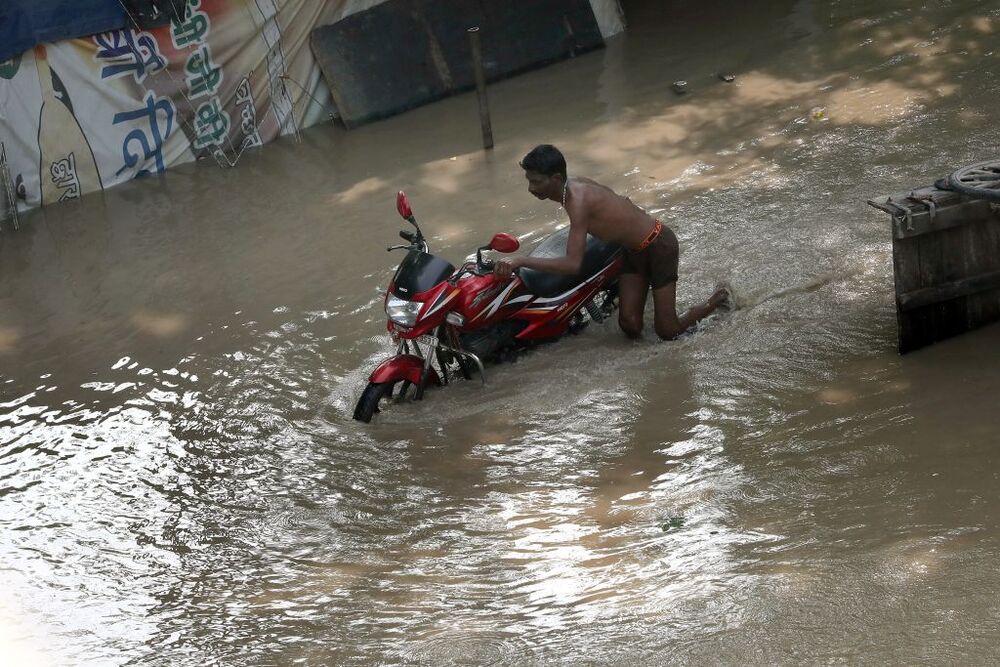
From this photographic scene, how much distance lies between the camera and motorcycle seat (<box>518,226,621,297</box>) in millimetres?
6195

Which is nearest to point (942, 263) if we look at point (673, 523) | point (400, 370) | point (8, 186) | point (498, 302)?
point (673, 523)

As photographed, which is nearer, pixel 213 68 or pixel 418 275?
pixel 418 275

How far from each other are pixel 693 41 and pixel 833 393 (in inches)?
328

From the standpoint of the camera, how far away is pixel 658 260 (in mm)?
6309

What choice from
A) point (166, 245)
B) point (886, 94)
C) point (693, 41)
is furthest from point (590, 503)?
point (693, 41)

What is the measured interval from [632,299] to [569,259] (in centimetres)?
73

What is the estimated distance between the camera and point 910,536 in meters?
4.00

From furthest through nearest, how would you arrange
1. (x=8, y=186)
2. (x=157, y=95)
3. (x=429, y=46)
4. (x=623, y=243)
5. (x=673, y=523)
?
(x=429, y=46) < (x=157, y=95) < (x=8, y=186) < (x=623, y=243) < (x=673, y=523)

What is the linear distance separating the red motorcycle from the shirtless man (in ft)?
0.56

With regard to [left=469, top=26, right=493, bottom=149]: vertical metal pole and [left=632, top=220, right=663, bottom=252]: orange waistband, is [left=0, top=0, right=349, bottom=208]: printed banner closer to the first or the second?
[left=469, top=26, right=493, bottom=149]: vertical metal pole

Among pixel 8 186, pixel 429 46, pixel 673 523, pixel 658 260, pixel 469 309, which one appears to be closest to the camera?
pixel 673 523

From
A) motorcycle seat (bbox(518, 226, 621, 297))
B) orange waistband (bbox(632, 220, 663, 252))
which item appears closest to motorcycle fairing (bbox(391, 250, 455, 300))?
motorcycle seat (bbox(518, 226, 621, 297))

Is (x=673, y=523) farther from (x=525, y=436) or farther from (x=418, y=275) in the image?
(x=418, y=275)

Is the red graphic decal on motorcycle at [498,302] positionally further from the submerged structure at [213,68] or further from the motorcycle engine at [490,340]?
the submerged structure at [213,68]
